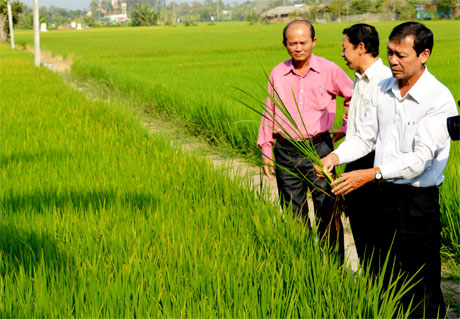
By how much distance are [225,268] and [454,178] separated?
2.14 m

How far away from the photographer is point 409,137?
2.18 meters

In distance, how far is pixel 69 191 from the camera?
11.7ft

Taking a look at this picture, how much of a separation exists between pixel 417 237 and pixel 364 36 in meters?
0.97

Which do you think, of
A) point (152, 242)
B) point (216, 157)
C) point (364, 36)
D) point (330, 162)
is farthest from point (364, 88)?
point (216, 157)

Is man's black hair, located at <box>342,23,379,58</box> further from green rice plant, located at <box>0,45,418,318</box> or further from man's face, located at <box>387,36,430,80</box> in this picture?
green rice plant, located at <box>0,45,418,318</box>

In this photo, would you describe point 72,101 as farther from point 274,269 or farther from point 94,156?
point 274,269

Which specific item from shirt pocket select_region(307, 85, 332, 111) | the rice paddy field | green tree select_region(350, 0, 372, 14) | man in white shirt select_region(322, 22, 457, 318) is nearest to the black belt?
shirt pocket select_region(307, 85, 332, 111)

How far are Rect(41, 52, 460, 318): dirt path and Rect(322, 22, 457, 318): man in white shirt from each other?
0.24 metres

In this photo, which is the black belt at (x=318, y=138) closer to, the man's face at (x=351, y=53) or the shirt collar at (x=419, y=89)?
the man's face at (x=351, y=53)

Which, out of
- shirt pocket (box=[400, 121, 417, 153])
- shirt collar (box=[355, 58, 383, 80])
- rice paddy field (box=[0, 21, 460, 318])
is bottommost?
rice paddy field (box=[0, 21, 460, 318])

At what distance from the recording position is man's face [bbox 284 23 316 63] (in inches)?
118

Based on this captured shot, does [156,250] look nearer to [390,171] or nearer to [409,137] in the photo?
[390,171]

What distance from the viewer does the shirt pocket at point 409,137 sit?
7.12 ft

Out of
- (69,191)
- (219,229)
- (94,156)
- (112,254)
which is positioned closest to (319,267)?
(219,229)
